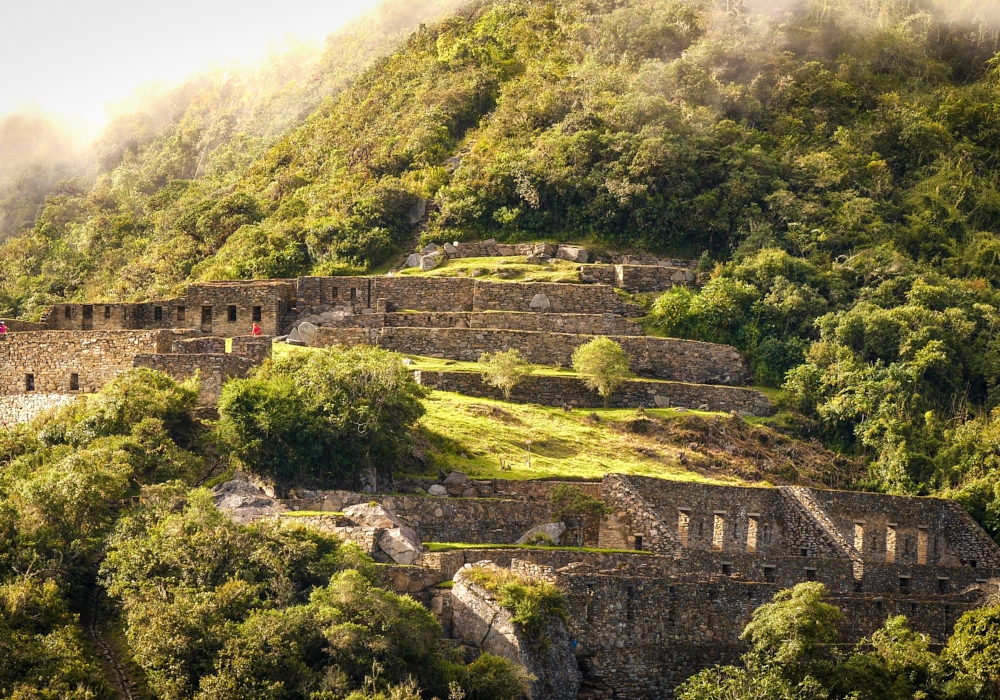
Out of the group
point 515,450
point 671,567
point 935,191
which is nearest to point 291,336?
point 515,450

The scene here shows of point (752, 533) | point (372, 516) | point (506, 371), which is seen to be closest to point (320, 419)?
point (372, 516)

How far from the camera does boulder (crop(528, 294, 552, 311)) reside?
2501 inches

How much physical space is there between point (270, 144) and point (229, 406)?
46999 mm

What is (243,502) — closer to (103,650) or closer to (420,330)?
(103,650)

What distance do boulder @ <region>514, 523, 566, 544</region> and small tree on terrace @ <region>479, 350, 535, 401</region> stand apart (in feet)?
32.4

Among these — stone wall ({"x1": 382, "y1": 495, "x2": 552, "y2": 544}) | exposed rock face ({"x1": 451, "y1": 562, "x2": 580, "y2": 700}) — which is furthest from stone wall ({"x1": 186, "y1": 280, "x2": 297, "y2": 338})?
exposed rock face ({"x1": 451, "y1": 562, "x2": 580, "y2": 700})

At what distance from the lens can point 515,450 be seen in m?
52.2

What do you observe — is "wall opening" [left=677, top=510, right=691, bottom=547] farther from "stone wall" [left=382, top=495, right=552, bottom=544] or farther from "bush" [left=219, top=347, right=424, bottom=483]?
"bush" [left=219, top=347, right=424, bottom=483]

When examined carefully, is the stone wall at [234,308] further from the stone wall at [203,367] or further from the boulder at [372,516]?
the boulder at [372,516]

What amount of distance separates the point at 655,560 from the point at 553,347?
50.3 ft

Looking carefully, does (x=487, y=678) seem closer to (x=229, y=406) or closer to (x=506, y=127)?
(x=229, y=406)

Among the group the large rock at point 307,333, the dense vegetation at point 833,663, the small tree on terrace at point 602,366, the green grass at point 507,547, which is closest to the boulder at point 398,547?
the green grass at point 507,547

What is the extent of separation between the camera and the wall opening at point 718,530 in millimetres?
50125

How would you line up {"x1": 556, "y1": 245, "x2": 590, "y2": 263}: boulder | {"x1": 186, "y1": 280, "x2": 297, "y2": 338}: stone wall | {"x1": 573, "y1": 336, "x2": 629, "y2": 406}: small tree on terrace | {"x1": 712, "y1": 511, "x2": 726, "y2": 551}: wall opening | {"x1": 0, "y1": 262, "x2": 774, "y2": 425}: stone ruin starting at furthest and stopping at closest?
{"x1": 556, "y1": 245, "x2": 590, "y2": 263}: boulder → {"x1": 186, "y1": 280, "x2": 297, "y2": 338}: stone wall → {"x1": 573, "y1": 336, "x2": 629, "y2": 406}: small tree on terrace → {"x1": 0, "y1": 262, "x2": 774, "y2": 425}: stone ruin → {"x1": 712, "y1": 511, "x2": 726, "y2": 551}: wall opening
